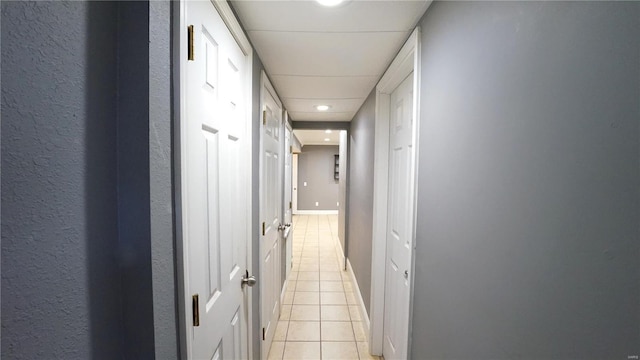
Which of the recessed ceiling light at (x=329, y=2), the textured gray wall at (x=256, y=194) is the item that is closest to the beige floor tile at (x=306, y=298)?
the textured gray wall at (x=256, y=194)

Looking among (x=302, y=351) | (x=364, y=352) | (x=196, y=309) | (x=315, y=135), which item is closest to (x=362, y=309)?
(x=364, y=352)

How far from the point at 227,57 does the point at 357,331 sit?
2.48 m

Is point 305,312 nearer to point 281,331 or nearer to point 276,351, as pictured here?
point 281,331

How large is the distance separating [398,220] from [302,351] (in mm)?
1418

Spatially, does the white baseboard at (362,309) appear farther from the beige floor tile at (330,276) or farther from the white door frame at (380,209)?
the beige floor tile at (330,276)

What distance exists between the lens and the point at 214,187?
92 cm

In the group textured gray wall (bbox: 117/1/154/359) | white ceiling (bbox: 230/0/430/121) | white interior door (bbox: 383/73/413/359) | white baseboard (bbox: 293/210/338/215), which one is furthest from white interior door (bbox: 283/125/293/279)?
white baseboard (bbox: 293/210/338/215)

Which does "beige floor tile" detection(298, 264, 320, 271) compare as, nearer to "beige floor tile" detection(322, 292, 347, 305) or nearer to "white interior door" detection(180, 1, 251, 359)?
"beige floor tile" detection(322, 292, 347, 305)

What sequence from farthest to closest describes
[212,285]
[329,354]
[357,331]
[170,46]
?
[357,331] → [329,354] → [212,285] → [170,46]

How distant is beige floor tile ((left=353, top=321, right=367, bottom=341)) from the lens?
7.24 ft

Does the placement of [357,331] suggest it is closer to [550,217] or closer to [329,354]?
[329,354]

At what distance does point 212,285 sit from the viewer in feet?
2.98

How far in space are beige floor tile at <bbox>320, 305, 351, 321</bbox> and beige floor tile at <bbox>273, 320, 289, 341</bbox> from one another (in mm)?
389

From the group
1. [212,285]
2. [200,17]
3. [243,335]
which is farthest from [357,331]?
[200,17]
